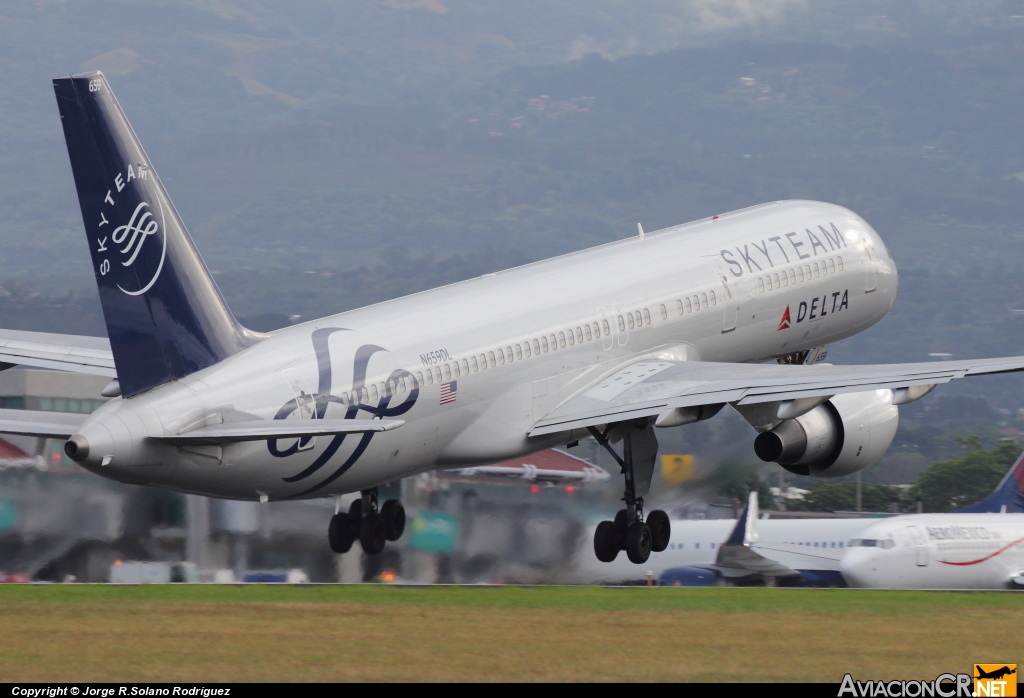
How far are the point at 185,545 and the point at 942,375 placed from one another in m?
19.1

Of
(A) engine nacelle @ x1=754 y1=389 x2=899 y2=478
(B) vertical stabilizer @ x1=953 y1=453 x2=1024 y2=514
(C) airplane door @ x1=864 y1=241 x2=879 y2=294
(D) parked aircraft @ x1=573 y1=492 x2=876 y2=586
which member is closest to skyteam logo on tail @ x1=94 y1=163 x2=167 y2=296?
(A) engine nacelle @ x1=754 y1=389 x2=899 y2=478

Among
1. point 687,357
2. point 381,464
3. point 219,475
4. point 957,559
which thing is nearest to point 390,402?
point 381,464

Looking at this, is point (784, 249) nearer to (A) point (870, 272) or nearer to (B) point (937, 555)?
(A) point (870, 272)

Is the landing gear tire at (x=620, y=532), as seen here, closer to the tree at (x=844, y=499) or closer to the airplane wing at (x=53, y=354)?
the airplane wing at (x=53, y=354)

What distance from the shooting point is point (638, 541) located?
107ft

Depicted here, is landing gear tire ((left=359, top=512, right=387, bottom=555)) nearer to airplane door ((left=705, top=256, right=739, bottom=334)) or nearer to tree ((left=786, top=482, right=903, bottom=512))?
airplane door ((left=705, top=256, right=739, bottom=334))

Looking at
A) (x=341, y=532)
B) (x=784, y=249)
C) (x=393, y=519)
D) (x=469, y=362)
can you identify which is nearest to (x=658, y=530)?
(x=393, y=519)

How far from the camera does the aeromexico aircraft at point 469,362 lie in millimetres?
24000

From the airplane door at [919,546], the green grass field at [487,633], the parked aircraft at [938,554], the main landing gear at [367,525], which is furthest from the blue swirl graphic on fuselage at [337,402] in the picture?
the airplane door at [919,546]

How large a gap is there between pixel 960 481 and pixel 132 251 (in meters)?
91.1

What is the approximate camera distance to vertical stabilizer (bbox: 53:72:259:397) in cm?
2362

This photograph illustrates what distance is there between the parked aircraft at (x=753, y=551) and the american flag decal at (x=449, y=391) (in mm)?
22926

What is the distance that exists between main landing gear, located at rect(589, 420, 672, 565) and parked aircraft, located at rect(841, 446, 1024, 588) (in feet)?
71.1

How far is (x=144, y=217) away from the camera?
2417cm
